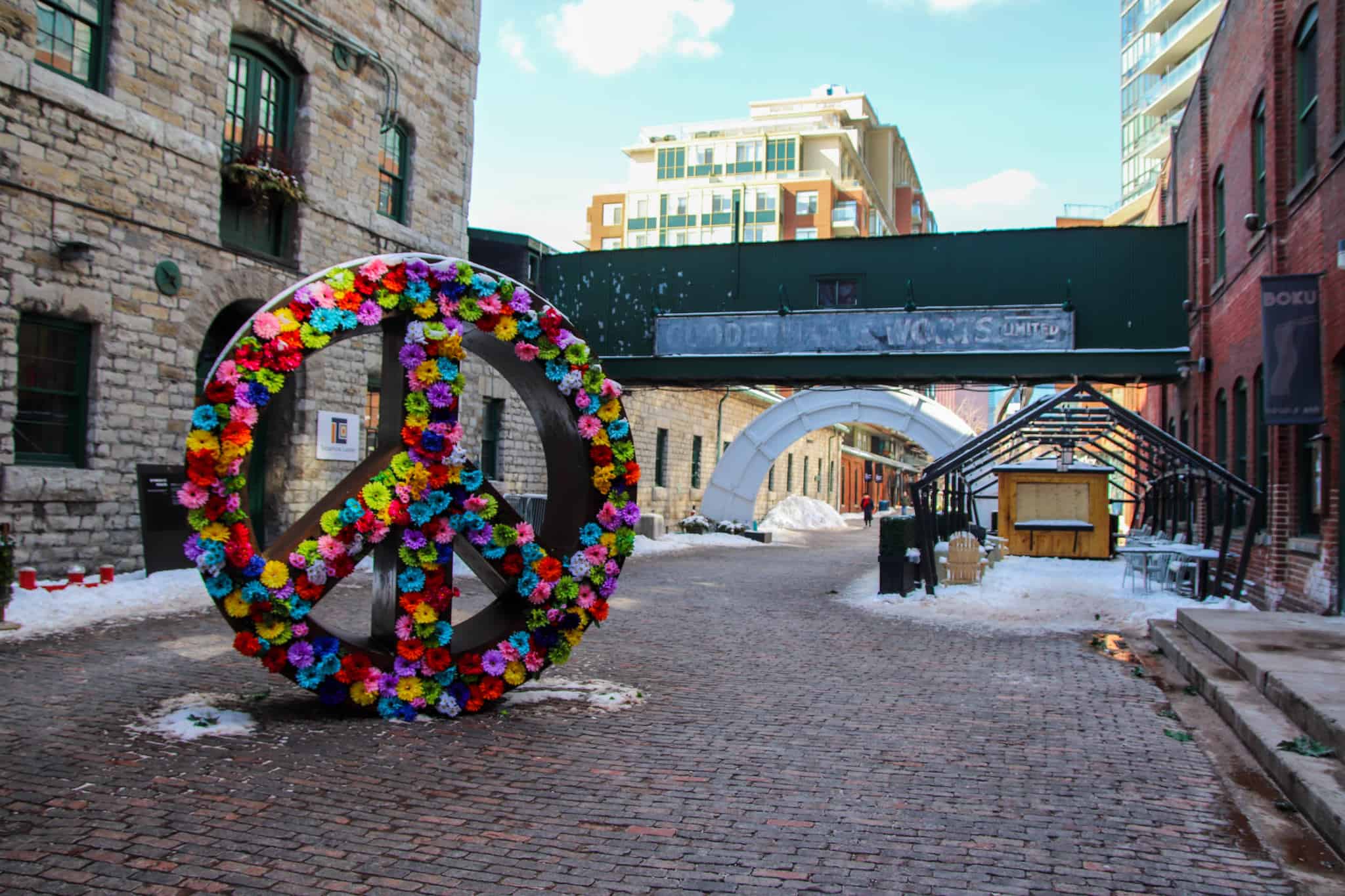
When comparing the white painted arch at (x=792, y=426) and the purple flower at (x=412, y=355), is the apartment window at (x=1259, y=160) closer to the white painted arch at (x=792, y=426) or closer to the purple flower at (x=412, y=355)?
the purple flower at (x=412, y=355)

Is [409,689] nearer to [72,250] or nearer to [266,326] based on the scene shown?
[266,326]

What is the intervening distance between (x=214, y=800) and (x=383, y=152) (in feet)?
46.4

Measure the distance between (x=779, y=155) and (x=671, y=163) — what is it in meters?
8.30

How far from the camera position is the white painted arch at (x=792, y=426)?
27.1 metres

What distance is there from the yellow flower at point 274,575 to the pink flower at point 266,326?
1.32 meters

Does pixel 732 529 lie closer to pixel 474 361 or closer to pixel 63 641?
pixel 474 361

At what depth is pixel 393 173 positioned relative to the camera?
Answer: 1738cm

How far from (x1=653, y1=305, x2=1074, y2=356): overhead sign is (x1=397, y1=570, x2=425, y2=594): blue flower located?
47.7 feet

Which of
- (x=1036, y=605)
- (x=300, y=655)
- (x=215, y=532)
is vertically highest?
(x=215, y=532)

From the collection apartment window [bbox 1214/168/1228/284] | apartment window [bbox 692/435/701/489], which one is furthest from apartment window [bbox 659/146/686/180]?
apartment window [bbox 1214/168/1228/284]

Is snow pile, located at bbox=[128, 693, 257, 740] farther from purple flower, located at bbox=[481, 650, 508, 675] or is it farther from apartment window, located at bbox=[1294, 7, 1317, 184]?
apartment window, located at bbox=[1294, 7, 1317, 184]

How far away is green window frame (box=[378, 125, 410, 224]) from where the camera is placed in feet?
56.1

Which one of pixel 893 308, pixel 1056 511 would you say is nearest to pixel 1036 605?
pixel 893 308

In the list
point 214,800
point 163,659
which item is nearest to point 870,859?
A: point 214,800
